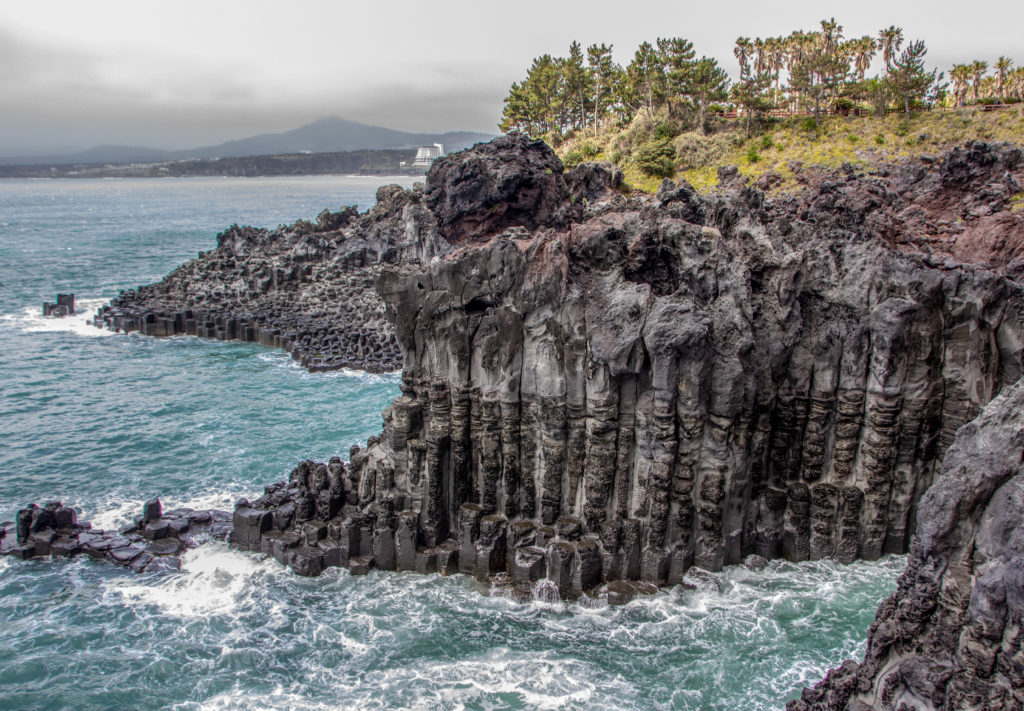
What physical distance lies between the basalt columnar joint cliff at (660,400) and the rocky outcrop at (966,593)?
9605 mm

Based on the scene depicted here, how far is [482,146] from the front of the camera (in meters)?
39.3

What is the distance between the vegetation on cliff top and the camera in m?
71.6

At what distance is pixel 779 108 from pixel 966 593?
89.3 meters

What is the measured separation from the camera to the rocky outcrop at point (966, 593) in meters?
10.5

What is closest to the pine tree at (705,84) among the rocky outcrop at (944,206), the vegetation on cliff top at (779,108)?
the vegetation on cliff top at (779,108)

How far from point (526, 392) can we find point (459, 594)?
21.3ft

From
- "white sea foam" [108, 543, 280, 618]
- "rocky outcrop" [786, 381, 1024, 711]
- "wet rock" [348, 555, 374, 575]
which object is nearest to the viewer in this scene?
"rocky outcrop" [786, 381, 1024, 711]

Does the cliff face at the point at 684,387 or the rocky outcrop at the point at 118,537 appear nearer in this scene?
the cliff face at the point at 684,387

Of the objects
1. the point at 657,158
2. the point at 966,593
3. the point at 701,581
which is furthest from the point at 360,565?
the point at 657,158

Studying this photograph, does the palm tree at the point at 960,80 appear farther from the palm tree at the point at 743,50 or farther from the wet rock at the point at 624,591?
the wet rock at the point at 624,591

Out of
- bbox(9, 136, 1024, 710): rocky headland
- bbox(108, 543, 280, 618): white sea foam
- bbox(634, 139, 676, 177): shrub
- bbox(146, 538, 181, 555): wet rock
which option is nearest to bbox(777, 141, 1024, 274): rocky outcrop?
bbox(9, 136, 1024, 710): rocky headland

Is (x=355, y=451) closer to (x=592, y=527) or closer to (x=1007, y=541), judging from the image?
(x=592, y=527)

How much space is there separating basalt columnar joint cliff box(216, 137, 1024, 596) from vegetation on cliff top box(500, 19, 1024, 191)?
150 ft

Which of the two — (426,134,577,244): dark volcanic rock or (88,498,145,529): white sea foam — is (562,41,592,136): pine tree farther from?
(88,498,145,529): white sea foam
